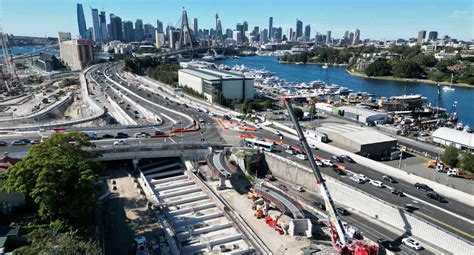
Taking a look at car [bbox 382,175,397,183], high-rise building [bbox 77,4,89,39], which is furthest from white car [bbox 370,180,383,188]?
high-rise building [bbox 77,4,89,39]

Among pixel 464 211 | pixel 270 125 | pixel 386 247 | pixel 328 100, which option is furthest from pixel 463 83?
pixel 386 247

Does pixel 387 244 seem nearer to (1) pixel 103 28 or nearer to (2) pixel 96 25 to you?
(1) pixel 103 28

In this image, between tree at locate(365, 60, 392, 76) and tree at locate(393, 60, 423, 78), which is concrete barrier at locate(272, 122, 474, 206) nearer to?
tree at locate(393, 60, 423, 78)

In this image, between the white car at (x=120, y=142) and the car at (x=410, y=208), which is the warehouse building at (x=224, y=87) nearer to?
the white car at (x=120, y=142)

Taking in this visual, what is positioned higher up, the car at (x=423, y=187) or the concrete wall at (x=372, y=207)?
the car at (x=423, y=187)

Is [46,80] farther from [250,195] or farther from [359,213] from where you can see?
[359,213]

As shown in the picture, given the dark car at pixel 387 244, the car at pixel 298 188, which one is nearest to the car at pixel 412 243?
the dark car at pixel 387 244
